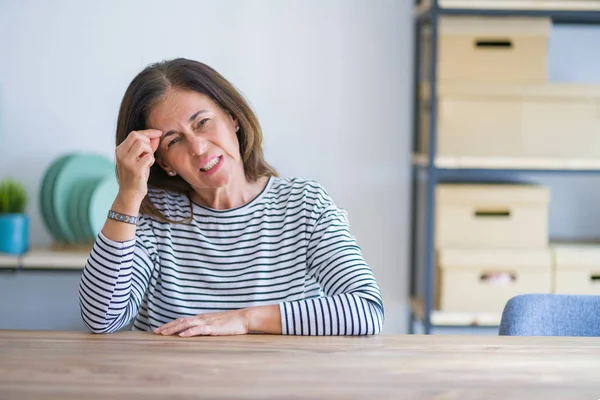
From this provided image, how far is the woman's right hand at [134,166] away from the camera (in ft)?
4.74

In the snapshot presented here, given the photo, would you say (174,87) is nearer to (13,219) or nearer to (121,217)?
(121,217)

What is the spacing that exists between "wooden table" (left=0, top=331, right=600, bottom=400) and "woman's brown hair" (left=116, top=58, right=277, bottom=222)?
47 cm

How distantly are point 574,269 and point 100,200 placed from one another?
1.55 meters

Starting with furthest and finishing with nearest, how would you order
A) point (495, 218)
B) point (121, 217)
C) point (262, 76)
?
point (262, 76) < point (495, 218) < point (121, 217)

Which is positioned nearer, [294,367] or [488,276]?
[294,367]

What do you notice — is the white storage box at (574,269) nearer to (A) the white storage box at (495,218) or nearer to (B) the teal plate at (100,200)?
(A) the white storage box at (495,218)

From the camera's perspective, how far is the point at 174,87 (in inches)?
61.9

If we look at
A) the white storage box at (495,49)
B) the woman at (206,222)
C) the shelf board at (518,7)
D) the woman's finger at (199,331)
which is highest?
the shelf board at (518,7)

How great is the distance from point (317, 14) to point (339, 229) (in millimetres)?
1593

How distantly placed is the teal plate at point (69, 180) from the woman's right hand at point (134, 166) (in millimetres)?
1375

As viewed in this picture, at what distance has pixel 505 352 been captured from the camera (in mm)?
1188

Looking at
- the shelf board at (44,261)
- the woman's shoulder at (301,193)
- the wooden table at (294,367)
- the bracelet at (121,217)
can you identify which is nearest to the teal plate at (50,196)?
the shelf board at (44,261)

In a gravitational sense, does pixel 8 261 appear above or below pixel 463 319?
above

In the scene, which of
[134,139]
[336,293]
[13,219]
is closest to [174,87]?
[134,139]
